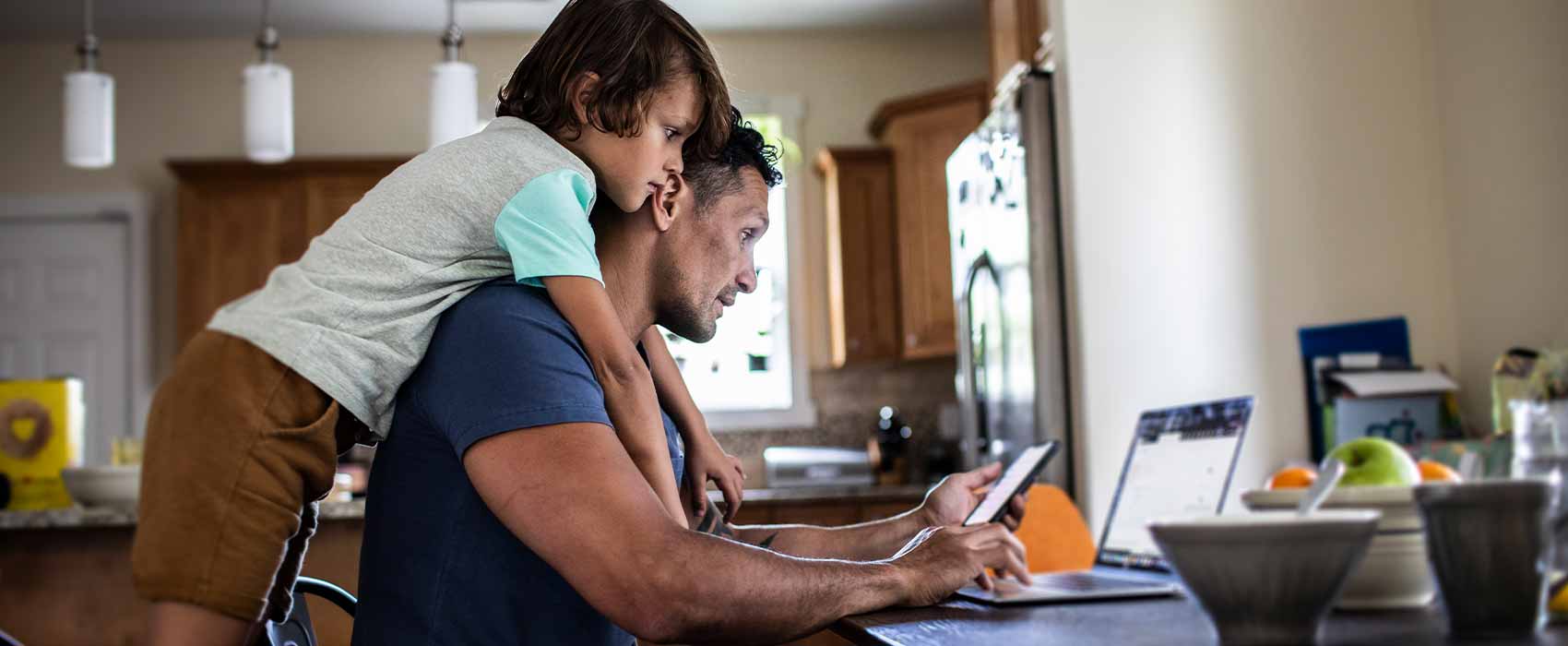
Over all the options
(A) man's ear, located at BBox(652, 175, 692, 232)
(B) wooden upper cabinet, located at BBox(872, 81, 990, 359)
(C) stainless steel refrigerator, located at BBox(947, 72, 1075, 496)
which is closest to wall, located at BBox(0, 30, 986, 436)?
(B) wooden upper cabinet, located at BBox(872, 81, 990, 359)

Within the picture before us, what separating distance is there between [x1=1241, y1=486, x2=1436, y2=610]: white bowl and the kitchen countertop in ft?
0.05

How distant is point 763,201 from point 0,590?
248cm

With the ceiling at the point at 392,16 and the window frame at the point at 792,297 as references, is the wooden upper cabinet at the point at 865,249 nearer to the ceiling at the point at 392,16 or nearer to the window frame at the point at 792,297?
the window frame at the point at 792,297

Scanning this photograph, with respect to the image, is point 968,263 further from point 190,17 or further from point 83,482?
point 190,17

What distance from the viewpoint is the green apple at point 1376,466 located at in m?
1.22

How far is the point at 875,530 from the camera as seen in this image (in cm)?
175

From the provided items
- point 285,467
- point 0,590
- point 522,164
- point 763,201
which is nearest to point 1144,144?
point 763,201

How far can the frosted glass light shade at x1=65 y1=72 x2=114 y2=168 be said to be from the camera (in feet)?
13.0

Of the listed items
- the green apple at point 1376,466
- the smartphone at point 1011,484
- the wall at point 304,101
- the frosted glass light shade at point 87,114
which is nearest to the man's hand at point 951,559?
the smartphone at point 1011,484

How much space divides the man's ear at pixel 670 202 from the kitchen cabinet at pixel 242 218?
4426 mm

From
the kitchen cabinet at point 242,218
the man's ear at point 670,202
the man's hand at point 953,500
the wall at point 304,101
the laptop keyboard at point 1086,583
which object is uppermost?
the wall at point 304,101

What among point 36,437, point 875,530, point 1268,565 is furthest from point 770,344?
point 1268,565

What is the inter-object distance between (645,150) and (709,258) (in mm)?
153

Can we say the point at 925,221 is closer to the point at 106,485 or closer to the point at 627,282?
the point at 106,485
